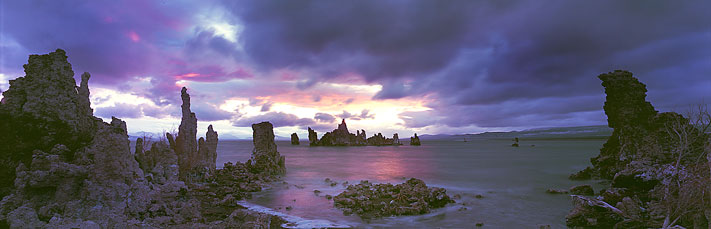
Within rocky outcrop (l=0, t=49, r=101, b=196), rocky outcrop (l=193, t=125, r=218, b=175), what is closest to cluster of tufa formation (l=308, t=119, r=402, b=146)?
rocky outcrop (l=193, t=125, r=218, b=175)

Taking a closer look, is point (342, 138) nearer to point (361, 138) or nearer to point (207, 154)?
point (361, 138)

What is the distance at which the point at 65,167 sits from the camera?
9.54 metres

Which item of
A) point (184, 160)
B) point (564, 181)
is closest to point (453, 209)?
point (564, 181)

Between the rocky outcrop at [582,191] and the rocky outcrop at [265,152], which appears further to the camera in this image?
the rocky outcrop at [265,152]

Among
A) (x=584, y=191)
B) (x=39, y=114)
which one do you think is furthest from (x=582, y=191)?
(x=39, y=114)

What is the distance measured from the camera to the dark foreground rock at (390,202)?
13.3 meters

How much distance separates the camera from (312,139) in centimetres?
12825

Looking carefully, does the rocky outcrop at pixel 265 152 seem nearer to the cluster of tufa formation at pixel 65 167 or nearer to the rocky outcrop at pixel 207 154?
the rocky outcrop at pixel 207 154

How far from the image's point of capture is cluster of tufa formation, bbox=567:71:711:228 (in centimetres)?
946

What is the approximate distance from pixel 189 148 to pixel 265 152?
7.83 metres

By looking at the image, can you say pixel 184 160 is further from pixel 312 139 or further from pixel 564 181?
pixel 312 139

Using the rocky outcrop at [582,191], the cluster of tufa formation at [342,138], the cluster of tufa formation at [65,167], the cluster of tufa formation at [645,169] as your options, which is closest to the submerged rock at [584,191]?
the rocky outcrop at [582,191]

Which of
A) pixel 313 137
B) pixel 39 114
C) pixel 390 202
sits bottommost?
pixel 390 202

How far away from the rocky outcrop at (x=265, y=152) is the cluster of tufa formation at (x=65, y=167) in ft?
48.6
